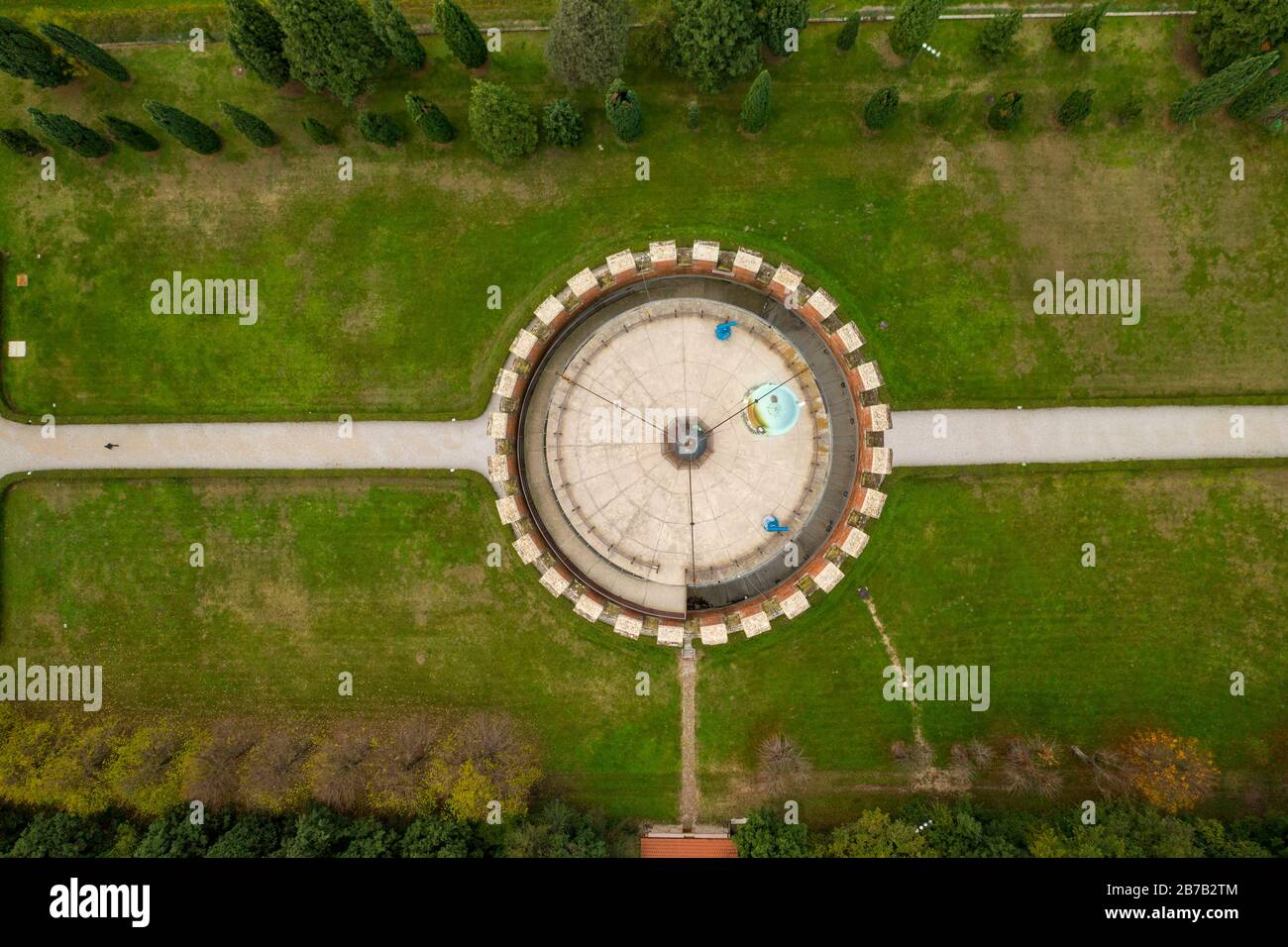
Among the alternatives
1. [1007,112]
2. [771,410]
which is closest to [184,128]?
[771,410]

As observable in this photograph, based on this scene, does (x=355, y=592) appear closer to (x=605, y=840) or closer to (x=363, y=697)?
(x=363, y=697)

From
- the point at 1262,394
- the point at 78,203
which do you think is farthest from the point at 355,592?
the point at 1262,394

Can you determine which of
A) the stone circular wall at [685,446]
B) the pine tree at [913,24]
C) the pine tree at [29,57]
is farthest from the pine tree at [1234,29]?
the pine tree at [29,57]

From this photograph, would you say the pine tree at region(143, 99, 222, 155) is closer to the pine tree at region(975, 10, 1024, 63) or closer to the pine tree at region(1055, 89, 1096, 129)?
the pine tree at region(975, 10, 1024, 63)

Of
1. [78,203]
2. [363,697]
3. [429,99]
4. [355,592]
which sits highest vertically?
[429,99]

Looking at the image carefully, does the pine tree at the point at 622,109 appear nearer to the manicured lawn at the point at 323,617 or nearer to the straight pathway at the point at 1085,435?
the manicured lawn at the point at 323,617

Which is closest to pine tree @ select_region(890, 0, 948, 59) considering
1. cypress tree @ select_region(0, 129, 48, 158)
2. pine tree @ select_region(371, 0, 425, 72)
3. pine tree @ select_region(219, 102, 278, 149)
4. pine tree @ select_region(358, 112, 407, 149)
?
pine tree @ select_region(371, 0, 425, 72)
